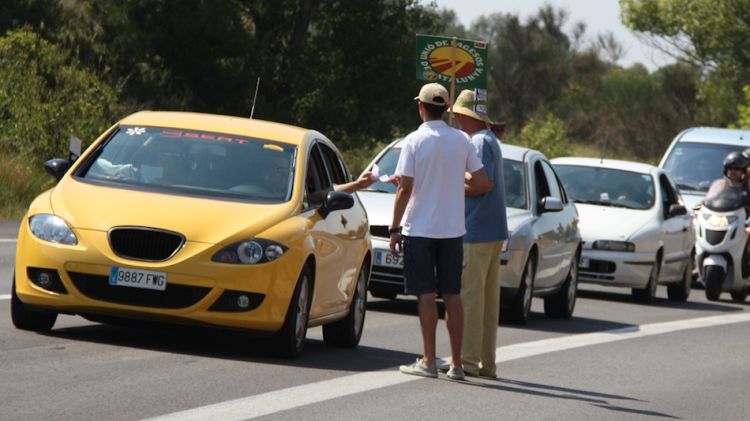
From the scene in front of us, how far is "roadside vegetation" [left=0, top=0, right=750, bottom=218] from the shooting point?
3272cm

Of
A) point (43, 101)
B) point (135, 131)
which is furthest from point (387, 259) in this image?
point (43, 101)

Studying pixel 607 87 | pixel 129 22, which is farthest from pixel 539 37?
pixel 129 22

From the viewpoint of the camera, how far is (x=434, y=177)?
10984 millimetres

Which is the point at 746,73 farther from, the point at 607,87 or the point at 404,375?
the point at 404,375

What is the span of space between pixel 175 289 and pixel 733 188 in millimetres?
13828

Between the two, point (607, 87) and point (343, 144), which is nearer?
point (343, 144)

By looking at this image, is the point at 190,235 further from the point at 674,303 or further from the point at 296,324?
the point at 674,303

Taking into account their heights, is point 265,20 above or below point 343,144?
above

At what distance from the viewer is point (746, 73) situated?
62125 mm

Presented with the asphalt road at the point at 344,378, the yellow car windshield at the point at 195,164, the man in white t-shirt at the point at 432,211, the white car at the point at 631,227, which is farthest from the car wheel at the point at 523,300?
the man in white t-shirt at the point at 432,211

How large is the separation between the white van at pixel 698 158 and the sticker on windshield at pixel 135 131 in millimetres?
15493

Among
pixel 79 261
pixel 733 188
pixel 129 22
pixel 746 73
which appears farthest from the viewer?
pixel 746 73

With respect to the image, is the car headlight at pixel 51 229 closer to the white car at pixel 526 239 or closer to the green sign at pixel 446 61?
the white car at pixel 526 239

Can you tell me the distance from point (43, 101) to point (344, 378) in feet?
77.5
